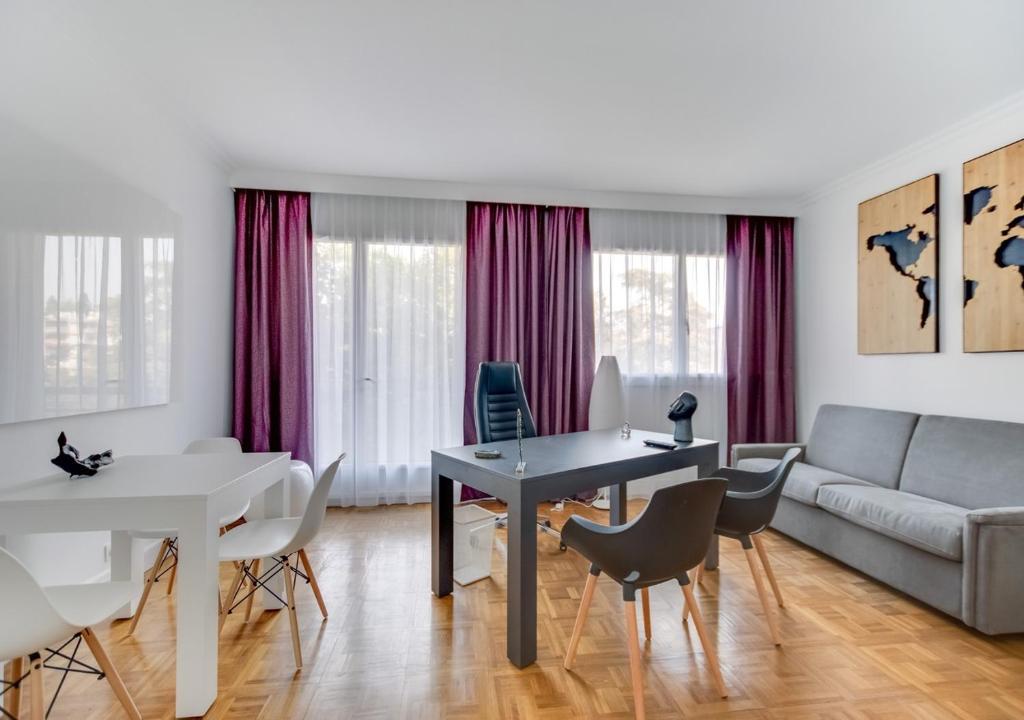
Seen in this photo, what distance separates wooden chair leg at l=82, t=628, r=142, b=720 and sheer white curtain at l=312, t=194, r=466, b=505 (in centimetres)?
274

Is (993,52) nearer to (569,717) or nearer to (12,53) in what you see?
(569,717)

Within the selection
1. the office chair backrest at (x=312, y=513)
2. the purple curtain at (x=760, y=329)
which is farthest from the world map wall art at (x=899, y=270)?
the office chair backrest at (x=312, y=513)

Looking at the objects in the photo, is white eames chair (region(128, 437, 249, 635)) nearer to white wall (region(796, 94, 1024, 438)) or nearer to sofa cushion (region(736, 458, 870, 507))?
sofa cushion (region(736, 458, 870, 507))

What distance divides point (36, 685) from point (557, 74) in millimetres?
3168

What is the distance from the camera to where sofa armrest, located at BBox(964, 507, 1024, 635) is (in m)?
2.27

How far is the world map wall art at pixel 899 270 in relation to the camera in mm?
3543

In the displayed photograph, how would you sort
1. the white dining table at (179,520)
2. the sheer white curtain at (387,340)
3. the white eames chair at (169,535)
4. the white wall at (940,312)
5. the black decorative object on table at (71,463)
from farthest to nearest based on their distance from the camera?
the sheer white curtain at (387,340) < the white wall at (940,312) < the white eames chair at (169,535) < the black decorative object on table at (71,463) < the white dining table at (179,520)

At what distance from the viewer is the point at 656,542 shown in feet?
5.78

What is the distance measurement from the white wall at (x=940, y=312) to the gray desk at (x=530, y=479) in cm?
178

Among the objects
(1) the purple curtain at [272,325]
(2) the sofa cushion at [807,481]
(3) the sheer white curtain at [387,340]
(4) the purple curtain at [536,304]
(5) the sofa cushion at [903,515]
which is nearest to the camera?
(5) the sofa cushion at [903,515]

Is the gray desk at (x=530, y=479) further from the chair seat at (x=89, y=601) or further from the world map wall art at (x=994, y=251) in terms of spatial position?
the world map wall art at (x=994, y=251)

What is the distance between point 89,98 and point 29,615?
93.9 inches

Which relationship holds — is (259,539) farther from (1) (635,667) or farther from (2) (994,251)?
(2) (994,251)

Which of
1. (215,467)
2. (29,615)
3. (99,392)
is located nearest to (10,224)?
(99,392)
